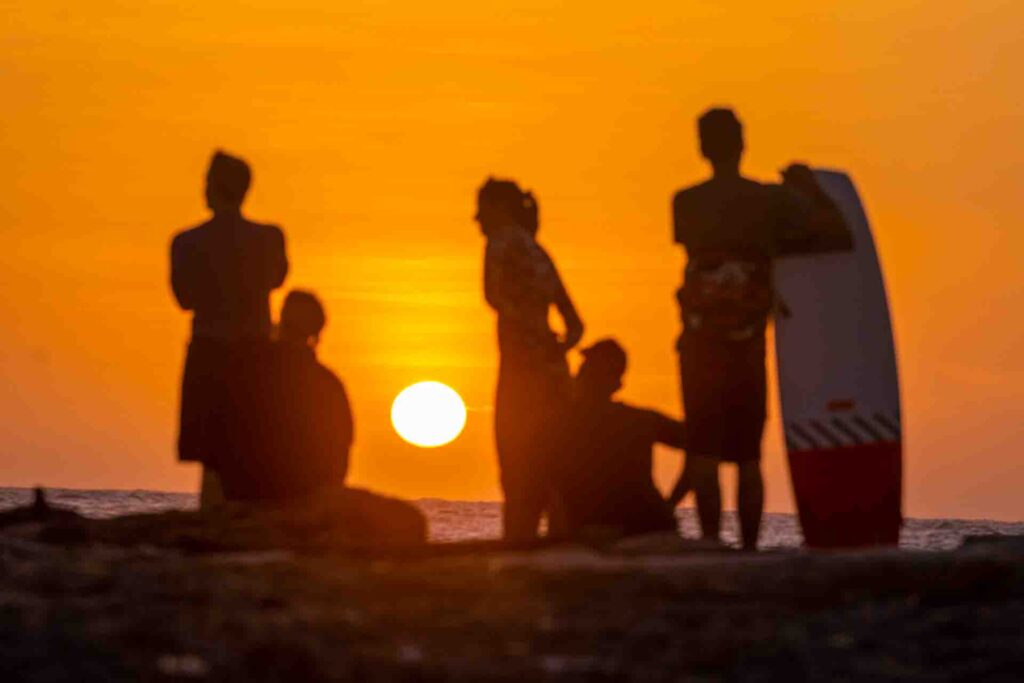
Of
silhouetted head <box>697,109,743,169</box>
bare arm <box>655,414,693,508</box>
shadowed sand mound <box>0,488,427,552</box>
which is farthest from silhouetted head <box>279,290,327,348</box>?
silhouetted head <box>697,109,743,169</box>

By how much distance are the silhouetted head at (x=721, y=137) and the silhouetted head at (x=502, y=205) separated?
0.88m

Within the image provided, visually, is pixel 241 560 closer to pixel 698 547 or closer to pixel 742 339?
pixel 698 547

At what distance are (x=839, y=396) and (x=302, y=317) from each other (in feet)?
8.72

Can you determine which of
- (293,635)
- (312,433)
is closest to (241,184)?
(312,433)

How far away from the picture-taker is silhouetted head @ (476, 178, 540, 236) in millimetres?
9266

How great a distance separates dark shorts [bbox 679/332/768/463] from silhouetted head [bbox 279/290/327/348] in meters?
1.63

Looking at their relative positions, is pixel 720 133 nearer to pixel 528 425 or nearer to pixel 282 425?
pixel 528 425

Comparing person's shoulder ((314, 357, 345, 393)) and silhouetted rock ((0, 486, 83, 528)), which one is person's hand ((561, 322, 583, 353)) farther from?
silhouetted rock ((0, 486, 83, 528))

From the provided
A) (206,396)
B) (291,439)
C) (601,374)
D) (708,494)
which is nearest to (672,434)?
(601,374)

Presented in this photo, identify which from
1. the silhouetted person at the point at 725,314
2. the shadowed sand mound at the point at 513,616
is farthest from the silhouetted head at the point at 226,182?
the shadowed sand mound at the point at 513,616

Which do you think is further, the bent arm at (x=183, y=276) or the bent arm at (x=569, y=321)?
the bent arm at (x=183, y=276)

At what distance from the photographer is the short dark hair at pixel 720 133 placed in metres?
8.75

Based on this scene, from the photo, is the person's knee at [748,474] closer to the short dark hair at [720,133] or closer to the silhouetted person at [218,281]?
the short dark hair at [720,133]

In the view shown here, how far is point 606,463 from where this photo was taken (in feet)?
29.3
